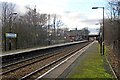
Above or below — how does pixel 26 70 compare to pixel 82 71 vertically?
below

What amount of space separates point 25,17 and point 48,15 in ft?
56.7

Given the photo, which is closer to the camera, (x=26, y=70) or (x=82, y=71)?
(x=82, y=71)

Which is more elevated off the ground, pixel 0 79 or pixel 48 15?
pixel 48 15

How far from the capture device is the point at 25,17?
76.4 metres

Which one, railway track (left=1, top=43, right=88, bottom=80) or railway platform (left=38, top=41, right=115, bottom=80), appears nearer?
railway platform (left=38, top=41, right=115, bottom=80)

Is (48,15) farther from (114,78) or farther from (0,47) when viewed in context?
(114,78)

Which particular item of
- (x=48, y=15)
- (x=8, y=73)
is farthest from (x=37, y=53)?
(x=48, y=15)

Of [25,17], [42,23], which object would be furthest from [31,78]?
[42,23]

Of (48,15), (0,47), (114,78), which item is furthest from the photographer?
(48,15)

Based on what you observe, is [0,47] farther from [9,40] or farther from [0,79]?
[0,79]

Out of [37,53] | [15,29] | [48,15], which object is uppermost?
[48,15]

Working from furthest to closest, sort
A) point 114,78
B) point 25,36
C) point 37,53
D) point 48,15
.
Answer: point 48,15
point 25,36
point 37,53
point 114,78

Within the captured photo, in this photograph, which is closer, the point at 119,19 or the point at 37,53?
the point at 119,19

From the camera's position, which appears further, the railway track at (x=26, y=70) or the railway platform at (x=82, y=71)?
the railway track at (x=26, y=70)
